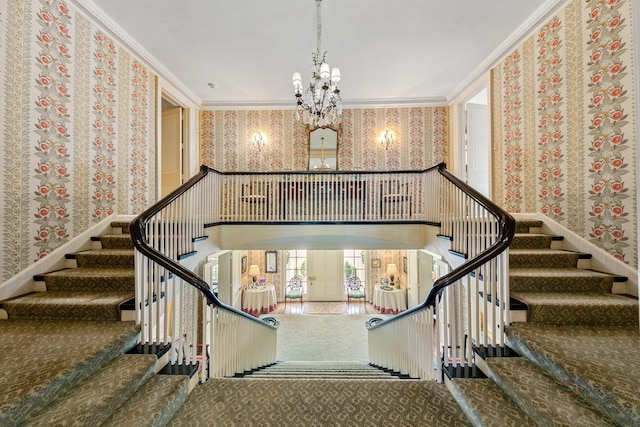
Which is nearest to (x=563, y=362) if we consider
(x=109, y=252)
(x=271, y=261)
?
(x=109, y=252)

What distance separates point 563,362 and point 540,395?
10.6 inches

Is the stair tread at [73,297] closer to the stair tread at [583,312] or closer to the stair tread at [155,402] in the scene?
the stair tread at [155,402]

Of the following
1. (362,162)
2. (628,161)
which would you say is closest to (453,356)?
(628,161)

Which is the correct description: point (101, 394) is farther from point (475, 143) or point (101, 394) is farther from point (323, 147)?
point (475, 143)

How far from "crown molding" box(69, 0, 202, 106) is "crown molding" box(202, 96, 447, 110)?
81cm

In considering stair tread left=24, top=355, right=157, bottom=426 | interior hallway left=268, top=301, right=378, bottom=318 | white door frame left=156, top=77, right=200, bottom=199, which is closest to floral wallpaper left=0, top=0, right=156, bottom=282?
white door frame left=156, top=77, right=200, bottom=199

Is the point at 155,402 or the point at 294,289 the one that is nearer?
the point at 155,402

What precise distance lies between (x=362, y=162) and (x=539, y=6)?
369 cm

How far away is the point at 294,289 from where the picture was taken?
8758 millimetres

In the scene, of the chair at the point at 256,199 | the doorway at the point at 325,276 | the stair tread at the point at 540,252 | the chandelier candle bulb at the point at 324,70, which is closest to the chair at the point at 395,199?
the stair tread at the point at 540,252

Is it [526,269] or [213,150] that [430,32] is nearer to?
[526,269]

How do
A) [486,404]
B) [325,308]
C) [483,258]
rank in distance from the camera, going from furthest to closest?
[325,308], [483,258], [486,404]

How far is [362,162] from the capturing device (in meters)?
6.20

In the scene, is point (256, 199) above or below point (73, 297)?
above
